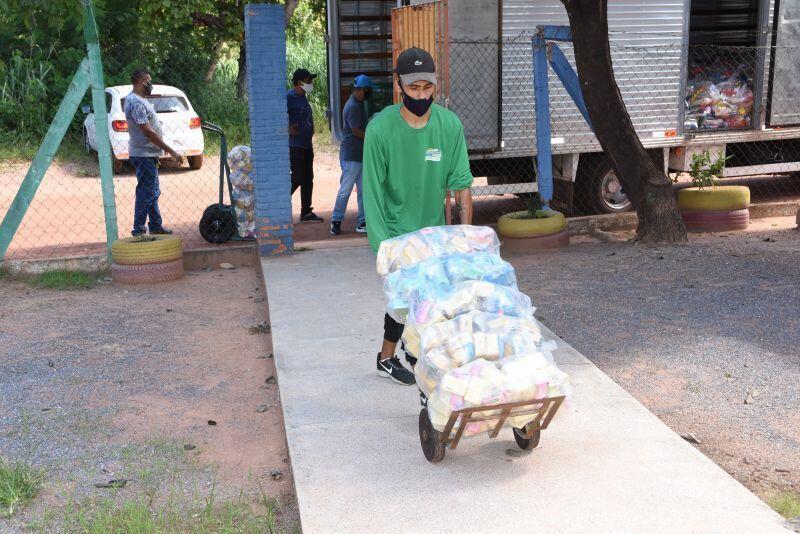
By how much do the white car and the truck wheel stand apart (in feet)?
25.9

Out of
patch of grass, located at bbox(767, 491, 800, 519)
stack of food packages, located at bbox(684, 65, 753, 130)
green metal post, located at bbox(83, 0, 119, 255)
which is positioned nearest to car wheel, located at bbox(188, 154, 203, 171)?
green metal post, located at bbox(83, 0, 119, 255)

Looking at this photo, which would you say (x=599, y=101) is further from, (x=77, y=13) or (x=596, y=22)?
(x=77, y=13)

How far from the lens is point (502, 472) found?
162 inches

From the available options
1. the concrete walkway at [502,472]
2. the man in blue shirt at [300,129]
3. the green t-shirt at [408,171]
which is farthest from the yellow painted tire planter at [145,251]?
the green t-shirt at [408,171]

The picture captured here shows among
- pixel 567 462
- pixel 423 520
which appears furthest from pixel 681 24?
pixel 423 520

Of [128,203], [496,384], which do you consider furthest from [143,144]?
[496,384]

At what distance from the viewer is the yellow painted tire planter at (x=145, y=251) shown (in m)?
8.42

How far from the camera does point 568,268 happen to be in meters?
8.53

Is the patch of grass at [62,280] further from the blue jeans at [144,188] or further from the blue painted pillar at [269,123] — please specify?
the blue painted pillar at [269,123]

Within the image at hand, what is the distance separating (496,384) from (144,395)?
111 inches

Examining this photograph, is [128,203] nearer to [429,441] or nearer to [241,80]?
[241,80]

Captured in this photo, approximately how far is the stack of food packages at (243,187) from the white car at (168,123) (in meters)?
6.91

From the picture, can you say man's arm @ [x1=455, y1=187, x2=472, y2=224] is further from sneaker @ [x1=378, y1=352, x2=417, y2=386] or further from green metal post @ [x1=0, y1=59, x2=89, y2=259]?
green metal post @ [x1=0, y1=59, x2=89, y2=259]

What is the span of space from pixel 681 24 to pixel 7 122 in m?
13.8
